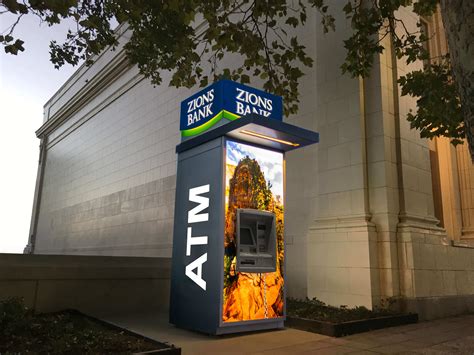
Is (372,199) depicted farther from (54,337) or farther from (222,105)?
(54,337)

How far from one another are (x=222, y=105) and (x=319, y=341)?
3404 millimetres

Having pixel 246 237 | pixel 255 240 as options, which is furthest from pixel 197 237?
pixel 255 240

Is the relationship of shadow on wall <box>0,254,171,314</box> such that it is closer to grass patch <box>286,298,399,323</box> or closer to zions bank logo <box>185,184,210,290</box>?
zions bank logo <box>185,184,210,290</box>

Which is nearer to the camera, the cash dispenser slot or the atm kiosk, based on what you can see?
the atm kiosk

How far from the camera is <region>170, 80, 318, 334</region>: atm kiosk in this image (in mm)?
5047

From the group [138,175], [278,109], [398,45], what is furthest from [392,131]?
[138,175]

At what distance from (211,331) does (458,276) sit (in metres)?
5.48

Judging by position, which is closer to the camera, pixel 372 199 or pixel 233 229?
pixel 233 229

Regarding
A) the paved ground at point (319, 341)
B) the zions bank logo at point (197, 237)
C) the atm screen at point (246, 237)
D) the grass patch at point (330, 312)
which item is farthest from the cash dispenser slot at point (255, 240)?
the grass patch at point (330, 312)

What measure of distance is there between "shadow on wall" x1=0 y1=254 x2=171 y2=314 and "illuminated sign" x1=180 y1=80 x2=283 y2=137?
2696mm

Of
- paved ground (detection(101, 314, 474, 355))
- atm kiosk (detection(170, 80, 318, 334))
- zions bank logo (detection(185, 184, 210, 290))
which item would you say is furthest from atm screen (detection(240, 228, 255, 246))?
paved ground (detection(101, 314, 474, 355))

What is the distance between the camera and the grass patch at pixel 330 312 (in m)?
5.88

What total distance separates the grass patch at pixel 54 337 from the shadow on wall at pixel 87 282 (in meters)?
0.75

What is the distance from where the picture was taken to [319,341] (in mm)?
5070
